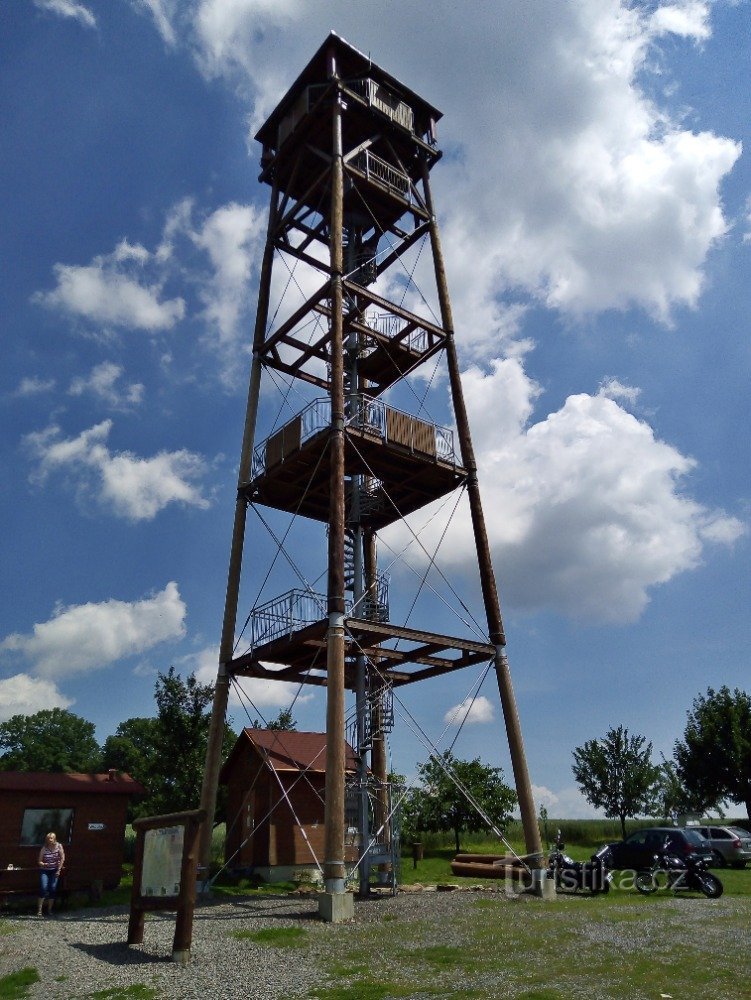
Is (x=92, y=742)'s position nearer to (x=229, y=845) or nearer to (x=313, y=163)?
(x=229, y=845)

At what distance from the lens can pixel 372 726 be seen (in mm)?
19812

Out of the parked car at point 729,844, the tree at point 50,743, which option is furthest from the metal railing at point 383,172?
the tree at point 50,743

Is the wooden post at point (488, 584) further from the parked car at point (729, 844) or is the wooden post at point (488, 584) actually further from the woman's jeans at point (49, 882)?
the parked car at point (729, 844)

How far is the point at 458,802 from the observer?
34.4m

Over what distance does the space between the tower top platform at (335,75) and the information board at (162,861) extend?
66.0ft

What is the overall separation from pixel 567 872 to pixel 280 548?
34.8 feet

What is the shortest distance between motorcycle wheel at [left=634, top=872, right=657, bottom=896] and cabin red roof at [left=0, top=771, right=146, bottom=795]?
14.2 metres

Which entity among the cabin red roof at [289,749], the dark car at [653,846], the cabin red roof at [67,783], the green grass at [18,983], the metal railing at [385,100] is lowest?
the green grass at [18,983]

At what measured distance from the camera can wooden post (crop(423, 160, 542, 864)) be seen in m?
17.4

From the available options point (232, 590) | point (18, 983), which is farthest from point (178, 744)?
point (18, 983)

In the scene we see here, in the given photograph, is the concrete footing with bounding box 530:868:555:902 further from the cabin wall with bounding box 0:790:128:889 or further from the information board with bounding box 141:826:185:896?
the cabin wall with bounding box 0:790:128:889

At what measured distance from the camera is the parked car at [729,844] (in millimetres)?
25094

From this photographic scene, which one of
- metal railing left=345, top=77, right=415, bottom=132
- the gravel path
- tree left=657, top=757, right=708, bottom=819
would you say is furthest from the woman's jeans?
tree left=657, top=757, right=708, bottom=819

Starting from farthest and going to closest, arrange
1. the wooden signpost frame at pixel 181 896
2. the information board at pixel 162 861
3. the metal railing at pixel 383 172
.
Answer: the metal railing at pixel 383 172
the information board at pixel 162 861
the wooden signpost frame at pixel 181 896
